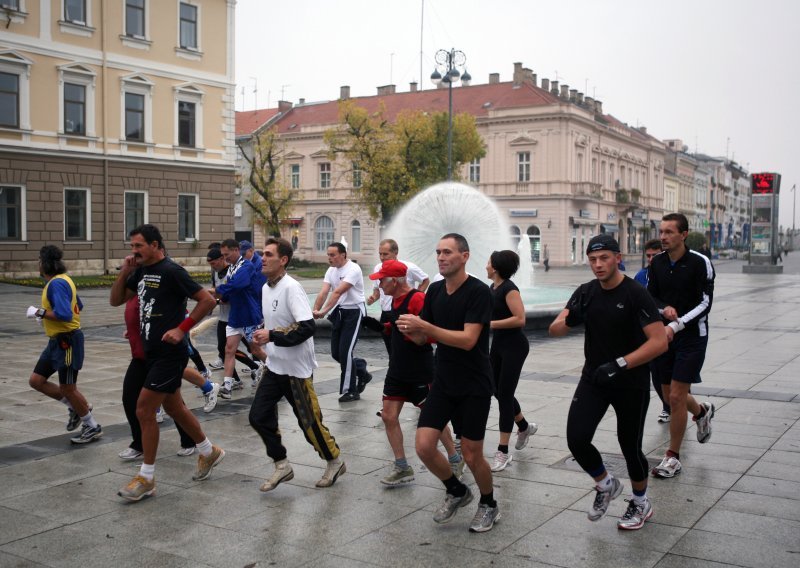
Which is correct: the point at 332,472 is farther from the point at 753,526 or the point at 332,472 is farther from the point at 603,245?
the point at 753,526

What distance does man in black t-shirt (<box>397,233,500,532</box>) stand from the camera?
5.04 m

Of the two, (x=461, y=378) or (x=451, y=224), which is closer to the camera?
(x=461, y=378)

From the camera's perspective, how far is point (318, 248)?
2724 inches

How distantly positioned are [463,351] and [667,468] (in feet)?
7.40

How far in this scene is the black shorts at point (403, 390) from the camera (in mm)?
6070

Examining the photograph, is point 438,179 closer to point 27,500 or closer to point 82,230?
point 82,230

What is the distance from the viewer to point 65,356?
737 cm

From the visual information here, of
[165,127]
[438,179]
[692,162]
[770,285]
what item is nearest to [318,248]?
[438,179]

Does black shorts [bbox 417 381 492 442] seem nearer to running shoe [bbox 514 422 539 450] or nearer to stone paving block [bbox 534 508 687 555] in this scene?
stone paving block [bbox 534 508 687 555]

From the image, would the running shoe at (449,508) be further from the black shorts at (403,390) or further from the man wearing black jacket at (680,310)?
the man wearing black jacket at (680,310)

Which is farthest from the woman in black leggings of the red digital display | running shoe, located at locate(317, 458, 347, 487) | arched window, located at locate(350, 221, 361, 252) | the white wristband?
arched window, located at locate(350, 221, 361, 252)

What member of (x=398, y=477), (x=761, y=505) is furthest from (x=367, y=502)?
(x=761, y=505)

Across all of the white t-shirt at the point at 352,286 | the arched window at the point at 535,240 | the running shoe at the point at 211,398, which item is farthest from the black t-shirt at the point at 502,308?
the arched window at the point at 535,240

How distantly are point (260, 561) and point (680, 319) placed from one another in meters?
3.67
